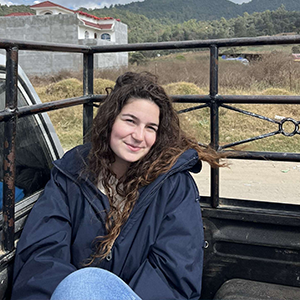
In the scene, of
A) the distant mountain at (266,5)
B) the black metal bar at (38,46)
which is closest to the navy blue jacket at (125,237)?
the black metal bar at (38,46)

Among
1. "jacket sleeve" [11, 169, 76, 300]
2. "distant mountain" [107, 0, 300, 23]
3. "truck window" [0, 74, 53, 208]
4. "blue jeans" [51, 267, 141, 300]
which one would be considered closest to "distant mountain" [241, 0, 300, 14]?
"distant mountain" [107, 0, 300, 23]

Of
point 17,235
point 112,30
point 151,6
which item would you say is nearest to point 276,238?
point 17,235

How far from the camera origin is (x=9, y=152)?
140 centimetres

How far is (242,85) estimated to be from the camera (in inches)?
540

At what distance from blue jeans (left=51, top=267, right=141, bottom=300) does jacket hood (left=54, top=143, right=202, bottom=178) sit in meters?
0.47

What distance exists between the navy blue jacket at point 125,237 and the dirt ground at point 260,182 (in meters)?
3.60

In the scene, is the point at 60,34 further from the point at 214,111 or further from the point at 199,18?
the point at 199,18

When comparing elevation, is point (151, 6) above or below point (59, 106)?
above

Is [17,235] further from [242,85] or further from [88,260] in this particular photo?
[242,85]

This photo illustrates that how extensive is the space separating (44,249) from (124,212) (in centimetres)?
33

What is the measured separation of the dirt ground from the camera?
5.14 metres

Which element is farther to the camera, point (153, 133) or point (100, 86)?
point (100, 86)

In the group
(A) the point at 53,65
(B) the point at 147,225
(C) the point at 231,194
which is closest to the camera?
(B) the point at 147,225

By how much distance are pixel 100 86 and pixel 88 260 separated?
12356mm
